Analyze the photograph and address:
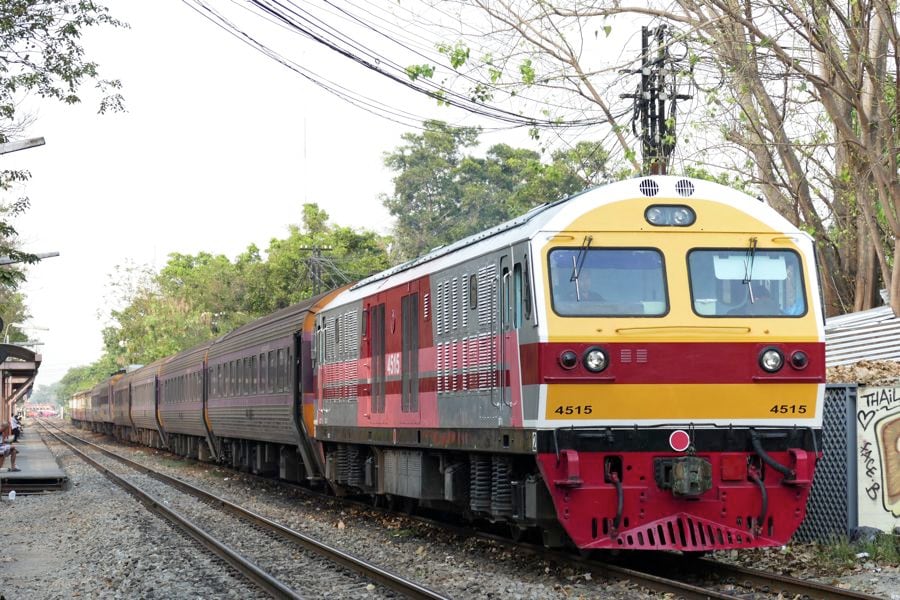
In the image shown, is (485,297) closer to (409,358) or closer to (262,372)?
(409,358)

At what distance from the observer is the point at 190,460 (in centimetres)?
3756

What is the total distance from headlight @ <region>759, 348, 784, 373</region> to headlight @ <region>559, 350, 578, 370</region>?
62.1 inches

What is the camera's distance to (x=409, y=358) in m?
14.2

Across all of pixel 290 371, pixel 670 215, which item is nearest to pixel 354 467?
pixel 290 371

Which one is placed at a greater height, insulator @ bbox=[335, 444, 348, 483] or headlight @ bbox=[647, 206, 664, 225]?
headlight @ bbox=[647, 206, 664, 225]

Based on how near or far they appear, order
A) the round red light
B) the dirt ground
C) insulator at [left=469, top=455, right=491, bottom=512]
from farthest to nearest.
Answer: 1. the dirt ground
2. insulator at [left=469, top=455, right=491, bottom=512]
3. the round red light

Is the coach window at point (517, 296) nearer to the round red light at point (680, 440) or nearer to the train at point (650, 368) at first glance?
the train at point (650, 368)

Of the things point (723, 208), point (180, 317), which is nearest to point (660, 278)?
point (723, 208)

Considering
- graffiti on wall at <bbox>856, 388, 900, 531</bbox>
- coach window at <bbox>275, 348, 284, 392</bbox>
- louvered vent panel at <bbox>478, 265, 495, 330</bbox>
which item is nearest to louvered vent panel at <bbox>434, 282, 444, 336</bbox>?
louvered vent panel at <bbox>478, 265, 495, 330</bbox>

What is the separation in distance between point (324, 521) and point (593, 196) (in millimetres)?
8325

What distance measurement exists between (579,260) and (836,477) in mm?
3946

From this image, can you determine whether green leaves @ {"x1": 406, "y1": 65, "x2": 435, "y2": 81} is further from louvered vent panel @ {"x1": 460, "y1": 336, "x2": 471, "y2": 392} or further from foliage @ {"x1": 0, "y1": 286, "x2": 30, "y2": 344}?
foliage @ {"x1": 0, "y1": 286, "x2": 30, "y2": 344}

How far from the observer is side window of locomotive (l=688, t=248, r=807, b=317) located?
34.5ft

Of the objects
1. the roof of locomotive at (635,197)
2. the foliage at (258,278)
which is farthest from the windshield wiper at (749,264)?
the foliage at (258,278)
